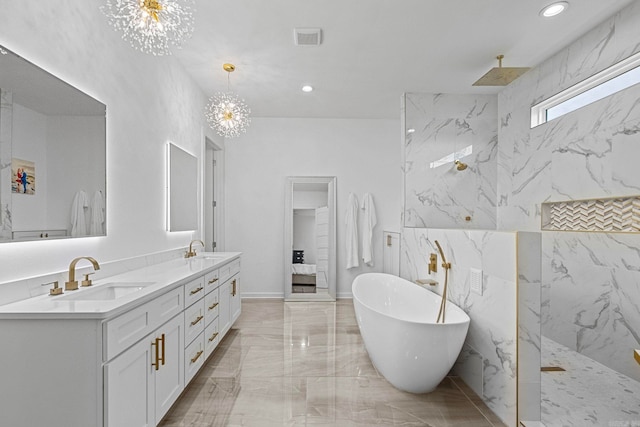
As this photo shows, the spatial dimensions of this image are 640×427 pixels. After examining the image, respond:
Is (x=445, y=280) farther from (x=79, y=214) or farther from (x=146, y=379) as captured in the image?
(x=79, y=214)

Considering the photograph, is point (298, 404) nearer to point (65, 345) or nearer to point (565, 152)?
point (65, 345)

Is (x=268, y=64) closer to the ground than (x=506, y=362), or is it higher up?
higher up

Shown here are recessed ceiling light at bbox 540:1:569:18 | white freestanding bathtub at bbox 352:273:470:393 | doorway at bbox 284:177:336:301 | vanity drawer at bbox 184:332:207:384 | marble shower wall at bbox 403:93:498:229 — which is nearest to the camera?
white freestanding bathtub at bbox 352:273:470:393

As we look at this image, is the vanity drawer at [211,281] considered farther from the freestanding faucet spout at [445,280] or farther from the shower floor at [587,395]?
the shower floor at [587,395]

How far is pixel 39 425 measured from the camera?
136 centimetres

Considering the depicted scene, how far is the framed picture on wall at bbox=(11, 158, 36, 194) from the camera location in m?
1.57

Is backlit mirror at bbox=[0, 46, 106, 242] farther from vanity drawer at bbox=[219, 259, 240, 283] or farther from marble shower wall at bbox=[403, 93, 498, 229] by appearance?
marble shower wall at bbox=[403, 93, 498, 229]

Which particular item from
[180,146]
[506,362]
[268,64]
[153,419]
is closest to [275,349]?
[153,419]

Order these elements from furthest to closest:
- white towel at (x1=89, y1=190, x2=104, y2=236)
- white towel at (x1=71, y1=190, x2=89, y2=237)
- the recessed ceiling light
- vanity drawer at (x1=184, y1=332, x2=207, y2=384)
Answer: the recessed ceiling light → vanity drawer at (x1=184, y1=332, x2=207, y2=384) → white towel at (x1=89, y1=190, x2=104, y2=236) → white towel at (x1=71, y1=190, x2=89, y2=237)

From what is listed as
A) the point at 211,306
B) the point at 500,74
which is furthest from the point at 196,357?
the point at 500,74

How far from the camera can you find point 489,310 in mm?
2318

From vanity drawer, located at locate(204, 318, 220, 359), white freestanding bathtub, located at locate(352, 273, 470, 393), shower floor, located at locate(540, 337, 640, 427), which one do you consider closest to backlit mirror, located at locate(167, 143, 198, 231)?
vanity drawer, located at locate(204, 318, 220, 359)

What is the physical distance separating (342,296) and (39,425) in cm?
433

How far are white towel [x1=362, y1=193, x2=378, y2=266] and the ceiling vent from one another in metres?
2.74
